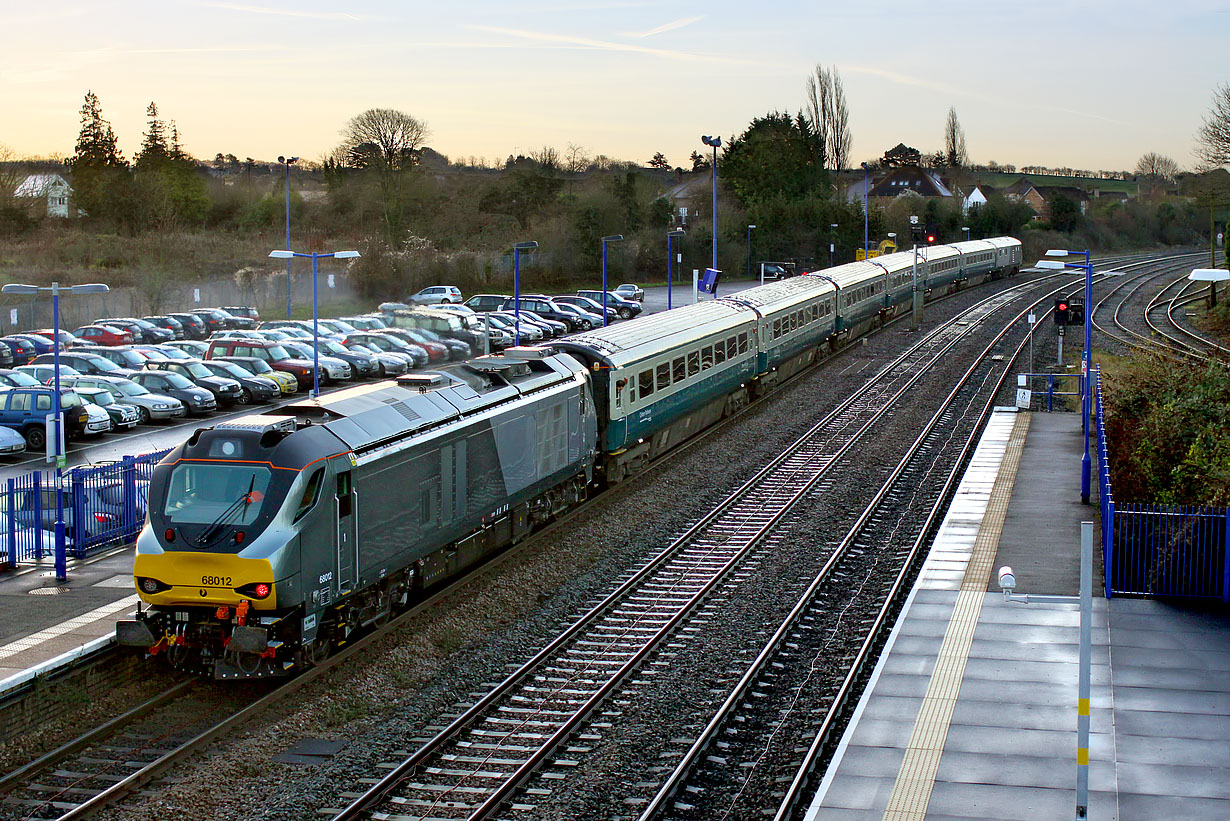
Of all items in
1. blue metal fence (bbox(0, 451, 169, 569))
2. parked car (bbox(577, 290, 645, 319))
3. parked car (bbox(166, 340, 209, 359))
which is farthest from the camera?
parked car (bbox(577, 290, 645, 319))

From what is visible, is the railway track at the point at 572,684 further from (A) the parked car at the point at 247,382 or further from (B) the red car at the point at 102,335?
(B) the red car at the point at 102,335

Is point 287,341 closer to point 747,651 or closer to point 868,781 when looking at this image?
point 747,651

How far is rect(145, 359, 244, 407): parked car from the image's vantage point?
3912 cm

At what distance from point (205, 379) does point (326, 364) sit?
5258mm

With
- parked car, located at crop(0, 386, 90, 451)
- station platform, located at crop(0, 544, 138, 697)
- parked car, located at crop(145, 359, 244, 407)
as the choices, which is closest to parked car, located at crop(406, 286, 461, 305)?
parked car, located at crop(145, 359, 244, 407)

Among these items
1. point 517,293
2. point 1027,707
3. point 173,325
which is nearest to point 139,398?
point 517,293

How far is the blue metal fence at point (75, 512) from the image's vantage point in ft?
68.1

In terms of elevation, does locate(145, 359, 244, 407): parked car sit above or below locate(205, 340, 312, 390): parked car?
below

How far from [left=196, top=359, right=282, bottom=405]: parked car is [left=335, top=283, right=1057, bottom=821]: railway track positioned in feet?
64.8

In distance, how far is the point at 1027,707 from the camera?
14.2 metres

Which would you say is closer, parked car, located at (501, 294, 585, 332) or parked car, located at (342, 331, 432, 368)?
parked car, located at (342, 331, 432, 368)

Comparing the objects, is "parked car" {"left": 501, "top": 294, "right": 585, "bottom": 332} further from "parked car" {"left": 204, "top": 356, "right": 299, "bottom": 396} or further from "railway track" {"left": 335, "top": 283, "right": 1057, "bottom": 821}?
"railway track" {"left": 335, "top": 283, "right": 1057, "bottom": 821}

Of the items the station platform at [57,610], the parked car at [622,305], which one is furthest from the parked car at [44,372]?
the parked car at [622,305]

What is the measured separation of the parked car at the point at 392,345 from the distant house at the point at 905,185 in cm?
9864
